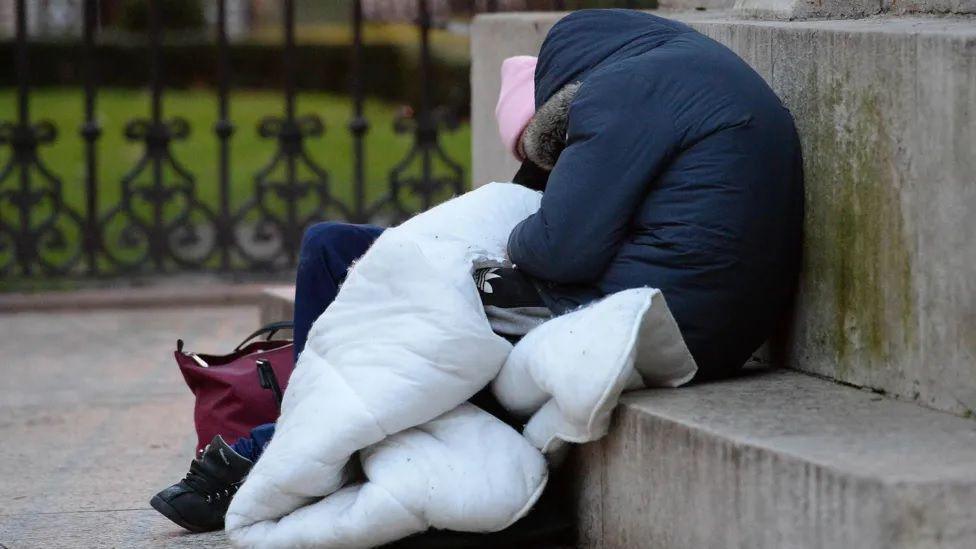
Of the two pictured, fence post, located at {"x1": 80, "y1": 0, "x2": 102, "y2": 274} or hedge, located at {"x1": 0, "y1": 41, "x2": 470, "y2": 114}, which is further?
hedge, located at {"x1": 0, "y1": 41, "x2": 470, "y2": 114}

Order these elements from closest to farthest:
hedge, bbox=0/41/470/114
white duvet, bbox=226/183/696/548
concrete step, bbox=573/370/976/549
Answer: concrete step, bbox=573/370/976/549 → white duvet, bbox=226/183/696/548 → hedge, bbox=0/41/470/114

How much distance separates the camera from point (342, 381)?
3.21 metres

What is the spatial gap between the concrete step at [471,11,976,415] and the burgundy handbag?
4.03ft

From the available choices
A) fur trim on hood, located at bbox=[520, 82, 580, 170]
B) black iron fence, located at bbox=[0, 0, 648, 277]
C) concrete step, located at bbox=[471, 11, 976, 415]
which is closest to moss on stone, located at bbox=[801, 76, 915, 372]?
concrete step, located at bbox=[471, 11, 976, 415]

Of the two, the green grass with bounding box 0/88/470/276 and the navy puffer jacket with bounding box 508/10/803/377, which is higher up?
the navy puffer jacket with bounding box 508/10/803/377

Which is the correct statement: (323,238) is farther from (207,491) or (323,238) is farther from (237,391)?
(207,491)

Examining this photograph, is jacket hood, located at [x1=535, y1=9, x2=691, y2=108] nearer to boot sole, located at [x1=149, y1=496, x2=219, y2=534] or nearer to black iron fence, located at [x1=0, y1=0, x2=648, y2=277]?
boot sole, located at [x1=149, y1=496, x2=219, y2=534]

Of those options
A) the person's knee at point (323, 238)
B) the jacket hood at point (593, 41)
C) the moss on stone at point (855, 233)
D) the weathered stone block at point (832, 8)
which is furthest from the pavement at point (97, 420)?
the weathered stone block at point (832, 8)

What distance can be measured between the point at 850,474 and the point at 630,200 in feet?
2.72

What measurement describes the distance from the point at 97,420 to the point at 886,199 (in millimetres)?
2837

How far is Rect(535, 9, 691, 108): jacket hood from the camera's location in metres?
3.34

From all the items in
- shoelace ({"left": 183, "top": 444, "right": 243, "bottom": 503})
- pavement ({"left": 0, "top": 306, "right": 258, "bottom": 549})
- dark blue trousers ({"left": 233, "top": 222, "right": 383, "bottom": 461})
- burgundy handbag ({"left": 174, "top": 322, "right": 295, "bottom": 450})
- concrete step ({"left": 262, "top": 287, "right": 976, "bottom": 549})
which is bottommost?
pavement ({"left": 0, "top": 306, "right": 258, "bottom": 549})

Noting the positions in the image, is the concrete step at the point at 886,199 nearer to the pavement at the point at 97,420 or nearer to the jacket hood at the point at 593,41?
the jacket hood at the point at 593,41

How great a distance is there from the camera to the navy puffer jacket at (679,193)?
124 inches
